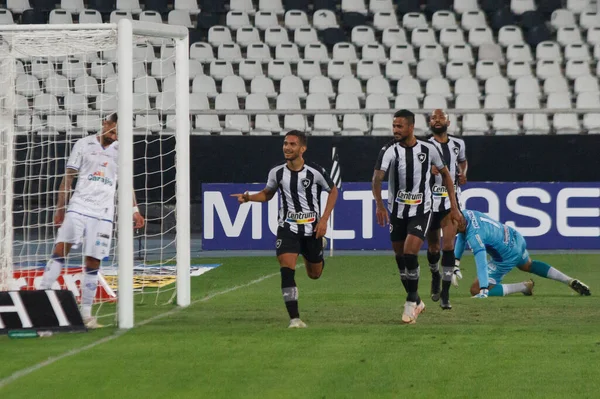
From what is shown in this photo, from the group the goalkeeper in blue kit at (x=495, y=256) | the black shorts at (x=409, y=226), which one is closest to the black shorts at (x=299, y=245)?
the black shorts at (x=409, y=226)

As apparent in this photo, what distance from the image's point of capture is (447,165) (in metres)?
12.6

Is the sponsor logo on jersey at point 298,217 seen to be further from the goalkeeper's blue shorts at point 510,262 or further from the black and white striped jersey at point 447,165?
the goalkeeper's blue shorts at point 510,262

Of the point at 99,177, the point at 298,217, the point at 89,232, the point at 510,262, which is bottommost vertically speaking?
the point at 510,262

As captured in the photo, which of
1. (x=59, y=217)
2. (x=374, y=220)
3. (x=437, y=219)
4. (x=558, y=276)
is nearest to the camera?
(x=59, y=217)

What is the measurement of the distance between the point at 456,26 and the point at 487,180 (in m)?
5.19

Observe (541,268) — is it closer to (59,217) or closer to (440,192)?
(440,192)

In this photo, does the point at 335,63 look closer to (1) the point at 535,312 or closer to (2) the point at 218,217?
(2) the point at 218,217

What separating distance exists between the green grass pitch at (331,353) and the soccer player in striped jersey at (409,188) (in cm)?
61

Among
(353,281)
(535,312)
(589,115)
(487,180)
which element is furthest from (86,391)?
(589,115)

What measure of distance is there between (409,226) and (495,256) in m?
3.18

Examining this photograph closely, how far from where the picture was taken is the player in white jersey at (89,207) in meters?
10.4

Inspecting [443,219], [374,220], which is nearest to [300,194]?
[443,219]

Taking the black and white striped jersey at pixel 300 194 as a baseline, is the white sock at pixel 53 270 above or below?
below

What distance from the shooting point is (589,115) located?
23.9 m
